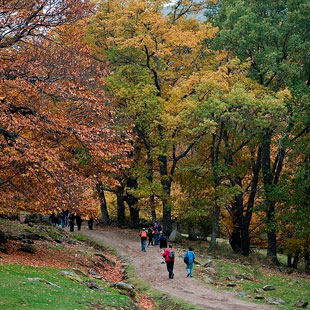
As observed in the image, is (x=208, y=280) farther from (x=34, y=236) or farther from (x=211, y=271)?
(x=34, y=236)

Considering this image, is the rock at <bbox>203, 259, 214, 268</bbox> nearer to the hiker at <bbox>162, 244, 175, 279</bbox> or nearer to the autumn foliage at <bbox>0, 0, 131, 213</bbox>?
the hiker at <bbox>162, 244, 175, 279</bbox>

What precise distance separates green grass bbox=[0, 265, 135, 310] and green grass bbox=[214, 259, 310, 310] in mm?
7001

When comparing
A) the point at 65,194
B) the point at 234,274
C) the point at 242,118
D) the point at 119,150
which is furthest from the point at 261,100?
the point at 65,194

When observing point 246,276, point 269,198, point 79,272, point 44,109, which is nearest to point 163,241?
point 246,276

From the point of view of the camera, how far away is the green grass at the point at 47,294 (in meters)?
12.1

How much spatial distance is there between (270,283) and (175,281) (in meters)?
5.78

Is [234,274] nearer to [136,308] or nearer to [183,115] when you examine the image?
[136,308]

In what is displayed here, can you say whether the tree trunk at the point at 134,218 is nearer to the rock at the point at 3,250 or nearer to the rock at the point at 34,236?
the rock at the point at 34,236

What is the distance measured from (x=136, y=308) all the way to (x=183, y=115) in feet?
52.8

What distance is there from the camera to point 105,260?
26812 millimetres

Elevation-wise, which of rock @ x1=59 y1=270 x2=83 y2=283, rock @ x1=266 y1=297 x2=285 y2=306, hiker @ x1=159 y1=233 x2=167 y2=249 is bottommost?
rock @ x1=266 y1=297 x2=285 y2=306

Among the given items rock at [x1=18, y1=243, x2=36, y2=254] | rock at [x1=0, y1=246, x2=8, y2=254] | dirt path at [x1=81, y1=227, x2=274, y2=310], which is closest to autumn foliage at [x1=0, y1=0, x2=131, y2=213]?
rock at [x1=0, y1=246, x2=8, y2=254]

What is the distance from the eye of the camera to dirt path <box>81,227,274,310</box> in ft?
55.0

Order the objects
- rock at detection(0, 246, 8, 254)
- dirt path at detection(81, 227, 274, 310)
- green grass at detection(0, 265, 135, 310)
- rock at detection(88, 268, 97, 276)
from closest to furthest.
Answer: green grass at detection(0, 265, 135, 310)
dirt path at detection(81, 227, 274, 310)
rock at detection(0, 246, 8, 254)
rock at detection(88, 268, 97, 276)
